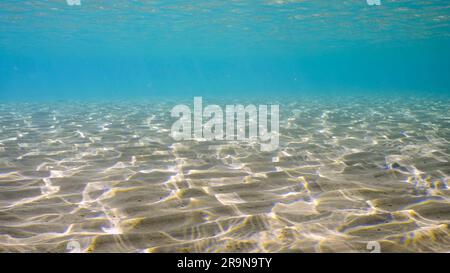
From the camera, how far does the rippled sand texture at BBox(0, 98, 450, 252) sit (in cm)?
349

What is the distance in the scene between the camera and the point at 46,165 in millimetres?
6582

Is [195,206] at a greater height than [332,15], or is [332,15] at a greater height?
[332,15]

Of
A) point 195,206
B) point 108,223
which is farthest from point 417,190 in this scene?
point 108,223

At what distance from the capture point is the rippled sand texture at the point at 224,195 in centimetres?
349

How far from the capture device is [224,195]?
16.0 ft

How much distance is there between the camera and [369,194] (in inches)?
191

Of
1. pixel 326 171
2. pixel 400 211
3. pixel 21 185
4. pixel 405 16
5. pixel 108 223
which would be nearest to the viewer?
pixel 108 223

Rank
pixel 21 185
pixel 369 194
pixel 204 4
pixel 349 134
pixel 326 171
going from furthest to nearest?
1. pixel 204 4
2. pixel 349 134
3. pixel 326 171
4. pixel 21 185
5. pixel 369 194

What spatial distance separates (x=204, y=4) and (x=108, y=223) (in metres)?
27.6

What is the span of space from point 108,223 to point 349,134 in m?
7.95

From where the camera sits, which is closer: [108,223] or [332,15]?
[108,223]
